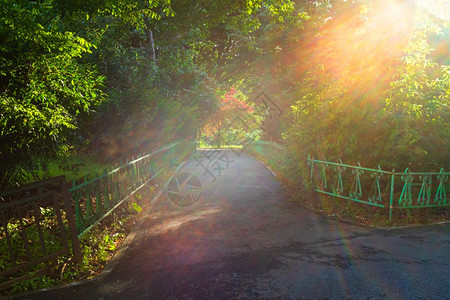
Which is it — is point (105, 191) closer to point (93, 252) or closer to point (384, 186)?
point (93, 252)

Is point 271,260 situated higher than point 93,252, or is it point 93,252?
point 93,252

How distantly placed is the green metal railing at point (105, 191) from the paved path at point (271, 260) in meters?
0.90

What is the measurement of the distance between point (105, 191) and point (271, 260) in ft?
12.6

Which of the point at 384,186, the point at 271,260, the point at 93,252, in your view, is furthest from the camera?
the point at 384,186

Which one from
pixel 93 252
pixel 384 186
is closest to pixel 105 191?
pixel 93 252

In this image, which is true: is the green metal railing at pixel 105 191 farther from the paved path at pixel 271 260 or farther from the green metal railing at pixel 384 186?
the green metal railing at pixel 384 186

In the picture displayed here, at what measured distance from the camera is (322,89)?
12.2 m

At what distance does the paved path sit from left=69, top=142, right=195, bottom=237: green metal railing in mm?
904

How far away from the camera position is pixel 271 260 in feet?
20.1

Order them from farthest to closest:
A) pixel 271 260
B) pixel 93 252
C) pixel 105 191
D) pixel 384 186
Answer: pixel 384 186
pixel 105 191
pixel 93 252
pixel 271 260

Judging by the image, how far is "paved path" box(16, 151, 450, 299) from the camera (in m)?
4.93

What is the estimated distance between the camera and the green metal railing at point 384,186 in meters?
8.79

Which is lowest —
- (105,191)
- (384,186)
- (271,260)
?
(271,260)

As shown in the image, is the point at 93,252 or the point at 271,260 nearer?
the point at 271,260
